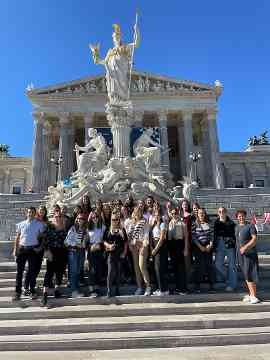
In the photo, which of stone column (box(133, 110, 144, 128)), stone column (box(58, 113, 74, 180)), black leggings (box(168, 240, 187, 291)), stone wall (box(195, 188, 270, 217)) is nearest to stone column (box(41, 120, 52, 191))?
stone column (box(58, 113, 74, 180))

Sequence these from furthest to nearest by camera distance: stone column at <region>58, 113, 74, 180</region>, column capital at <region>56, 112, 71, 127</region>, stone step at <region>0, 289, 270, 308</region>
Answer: column capital at <region>56, 112, 71, 127</region> → stone column at <region>58, 113, 74, 180</region> → stone step at <region>0, 289, 270, 308</region>

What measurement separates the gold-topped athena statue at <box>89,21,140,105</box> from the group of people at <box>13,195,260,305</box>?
9.46 metres

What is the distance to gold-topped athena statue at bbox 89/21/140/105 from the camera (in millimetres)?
15594

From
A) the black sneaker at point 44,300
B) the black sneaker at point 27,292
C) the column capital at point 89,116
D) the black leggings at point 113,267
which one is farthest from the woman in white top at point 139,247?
the column capital at point 89,116

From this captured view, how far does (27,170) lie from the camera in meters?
50.8

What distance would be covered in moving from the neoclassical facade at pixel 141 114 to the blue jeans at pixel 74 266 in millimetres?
34510

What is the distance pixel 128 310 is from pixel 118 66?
1218 centimetres

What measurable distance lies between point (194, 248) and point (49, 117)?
4040 centimetres

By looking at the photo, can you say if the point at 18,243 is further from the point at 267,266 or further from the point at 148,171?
the point at 148,171

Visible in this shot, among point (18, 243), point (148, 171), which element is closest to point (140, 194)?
point (148, 171)

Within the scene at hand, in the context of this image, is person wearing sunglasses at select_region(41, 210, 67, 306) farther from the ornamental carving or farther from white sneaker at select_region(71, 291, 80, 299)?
the ornamental carving

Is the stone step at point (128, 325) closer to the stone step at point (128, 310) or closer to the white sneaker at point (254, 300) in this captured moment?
the stone step at point (128, 310)

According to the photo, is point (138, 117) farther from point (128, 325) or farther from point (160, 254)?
point (128, 325)

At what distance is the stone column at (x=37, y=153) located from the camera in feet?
129
